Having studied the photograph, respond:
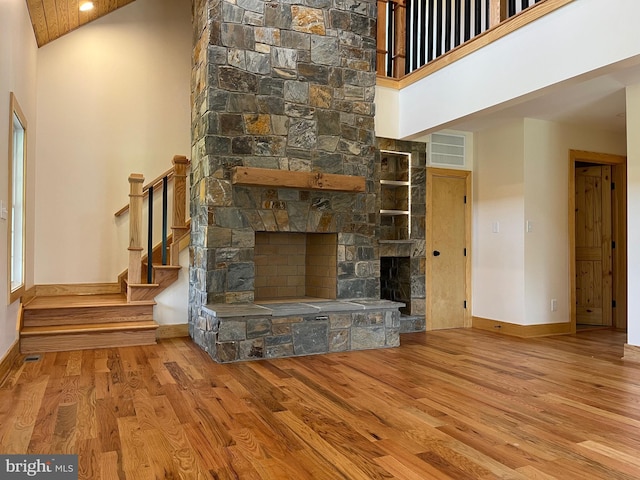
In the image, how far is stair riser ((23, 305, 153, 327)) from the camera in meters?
4.45

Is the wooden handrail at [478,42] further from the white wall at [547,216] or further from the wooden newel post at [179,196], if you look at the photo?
the wooden newel post at [179,196]

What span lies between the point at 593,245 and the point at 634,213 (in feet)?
7.77

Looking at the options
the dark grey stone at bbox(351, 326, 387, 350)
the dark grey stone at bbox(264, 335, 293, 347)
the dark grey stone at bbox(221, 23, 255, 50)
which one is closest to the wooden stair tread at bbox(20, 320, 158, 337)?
the dark grey stone at bbox(264, 335, 293, 347)

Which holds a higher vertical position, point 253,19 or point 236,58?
point 253,19

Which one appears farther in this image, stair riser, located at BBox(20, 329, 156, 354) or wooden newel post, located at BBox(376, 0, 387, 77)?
wooden newel post, located at BBox(376, 0, 387, 77)

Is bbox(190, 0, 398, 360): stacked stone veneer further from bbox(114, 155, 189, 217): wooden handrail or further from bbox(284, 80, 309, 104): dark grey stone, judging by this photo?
bbox(114, 155, 189, 217): wooden handrail

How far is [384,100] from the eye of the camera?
548 cm

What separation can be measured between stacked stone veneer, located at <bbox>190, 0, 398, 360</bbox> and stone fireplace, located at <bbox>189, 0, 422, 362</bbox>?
0.01m

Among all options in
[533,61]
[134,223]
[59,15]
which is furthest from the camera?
[59,15]

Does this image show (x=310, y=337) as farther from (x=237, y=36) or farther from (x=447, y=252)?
(x=237, y=36)

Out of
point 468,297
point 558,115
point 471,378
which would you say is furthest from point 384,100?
point 471,378

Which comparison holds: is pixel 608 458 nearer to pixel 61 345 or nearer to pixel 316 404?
pixel 316 404

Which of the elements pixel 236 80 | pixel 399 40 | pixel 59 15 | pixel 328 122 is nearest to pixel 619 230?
pixel 399 40

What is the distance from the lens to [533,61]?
378 centimetres
